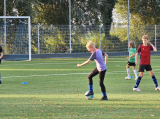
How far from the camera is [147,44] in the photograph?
1081 cm

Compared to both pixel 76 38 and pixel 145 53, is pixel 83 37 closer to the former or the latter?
pixel 76 38

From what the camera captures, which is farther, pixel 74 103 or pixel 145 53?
pixel 145 53

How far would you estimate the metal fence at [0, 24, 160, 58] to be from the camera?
28906 mm

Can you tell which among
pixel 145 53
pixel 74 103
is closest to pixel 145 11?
pixel 145 53

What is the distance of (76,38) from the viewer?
102ft

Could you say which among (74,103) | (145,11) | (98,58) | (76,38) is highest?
(145,11)

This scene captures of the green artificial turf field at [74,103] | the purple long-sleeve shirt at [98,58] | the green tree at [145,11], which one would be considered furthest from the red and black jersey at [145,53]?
the green tree at [145,11]

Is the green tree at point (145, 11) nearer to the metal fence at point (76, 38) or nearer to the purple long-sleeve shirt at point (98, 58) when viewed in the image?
the metal fence at point (76, 38)

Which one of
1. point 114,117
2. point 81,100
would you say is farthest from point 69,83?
point 114,117

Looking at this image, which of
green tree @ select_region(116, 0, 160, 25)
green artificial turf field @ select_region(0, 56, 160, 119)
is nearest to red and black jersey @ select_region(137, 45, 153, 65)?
green artificial turf field @ select_region(0, 56, 160, 119)

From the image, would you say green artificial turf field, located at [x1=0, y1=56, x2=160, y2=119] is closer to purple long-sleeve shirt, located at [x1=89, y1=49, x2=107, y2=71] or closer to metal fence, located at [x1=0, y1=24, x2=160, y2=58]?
purple long-sleeve shirt, located at [x1=89, y1=49, x2=107, y2=71]

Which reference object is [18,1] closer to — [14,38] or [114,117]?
[14,38]

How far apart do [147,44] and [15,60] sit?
16957 mm

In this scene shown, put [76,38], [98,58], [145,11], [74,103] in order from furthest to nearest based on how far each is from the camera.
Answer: [145,11] < [76,38] < [98,58] < [74,103]
